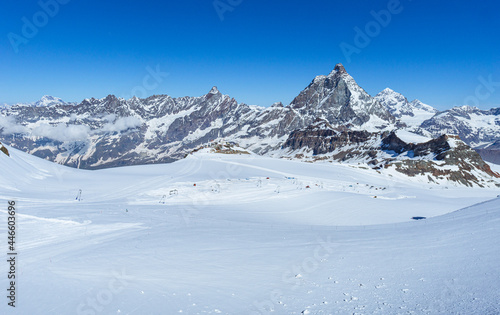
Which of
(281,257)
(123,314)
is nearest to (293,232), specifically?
(281,257)

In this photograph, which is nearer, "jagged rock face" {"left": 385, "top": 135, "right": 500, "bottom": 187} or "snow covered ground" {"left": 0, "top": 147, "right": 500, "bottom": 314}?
"snow covered ground" {"left": 0, "top": 147, "right": 500, "bottom": 314}

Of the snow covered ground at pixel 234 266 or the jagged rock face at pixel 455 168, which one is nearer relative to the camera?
the snow covered ground at pixel 234 266

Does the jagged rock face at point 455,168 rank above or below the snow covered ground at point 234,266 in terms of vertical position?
above

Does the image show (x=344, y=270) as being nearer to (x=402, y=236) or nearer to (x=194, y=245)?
(x=402, y=236)

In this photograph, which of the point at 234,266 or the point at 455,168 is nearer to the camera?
the point at 234,266

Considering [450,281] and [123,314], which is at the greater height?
[450,281]

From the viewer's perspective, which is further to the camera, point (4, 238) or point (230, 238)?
point (230, 238)

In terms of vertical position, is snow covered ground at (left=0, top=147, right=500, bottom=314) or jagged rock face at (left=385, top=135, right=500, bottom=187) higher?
jagged rock face at (left=385, top=135, right=500, bottom=187)

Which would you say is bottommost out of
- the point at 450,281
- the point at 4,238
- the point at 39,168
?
the point at 450,281

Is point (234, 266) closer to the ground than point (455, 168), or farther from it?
closer to the ground

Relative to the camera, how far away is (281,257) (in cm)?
1558

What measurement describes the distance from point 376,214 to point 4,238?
1472 inches

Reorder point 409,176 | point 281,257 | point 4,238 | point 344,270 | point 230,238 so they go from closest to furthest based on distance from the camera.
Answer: point 344,270, point 281,257, point 4,238, point 230,238, point 409,176

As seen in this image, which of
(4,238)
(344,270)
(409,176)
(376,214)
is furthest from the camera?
(409,176)
